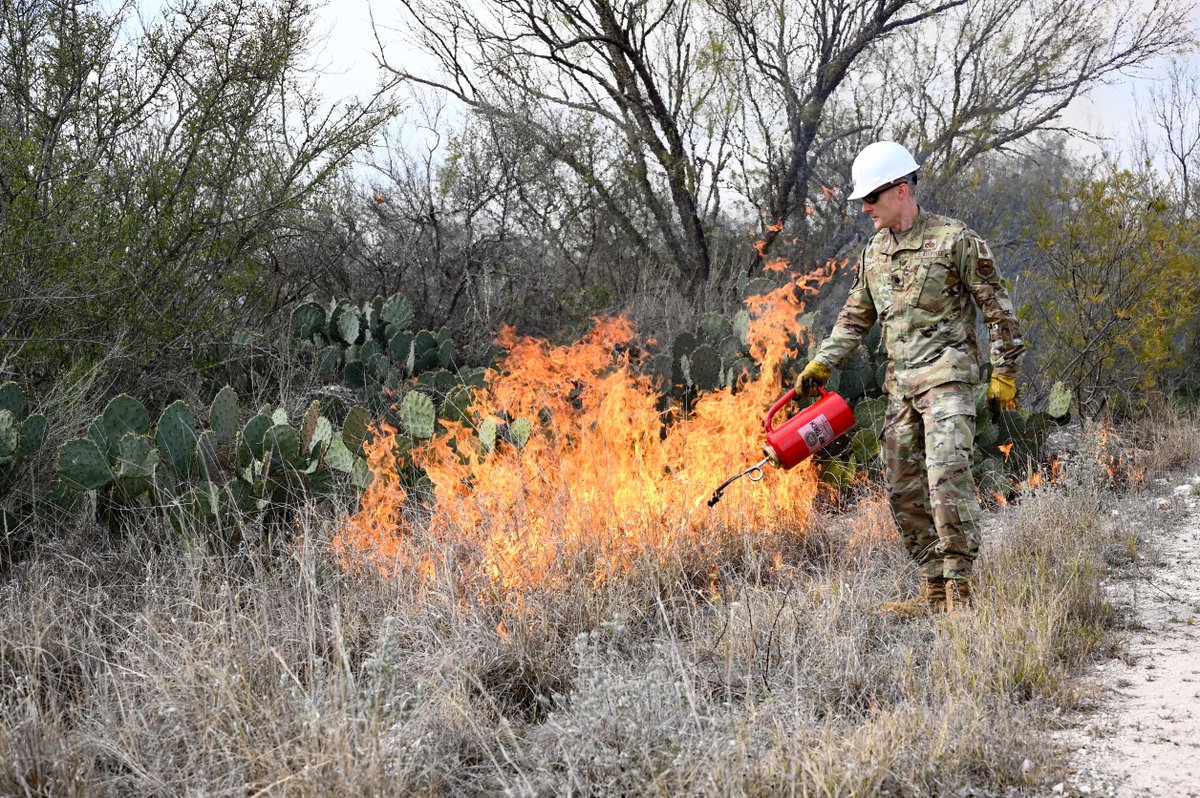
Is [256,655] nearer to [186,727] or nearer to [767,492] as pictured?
[186,727]

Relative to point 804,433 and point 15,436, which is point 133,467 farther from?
point 804,433

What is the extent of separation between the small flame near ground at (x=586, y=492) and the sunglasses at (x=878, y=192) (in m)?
1.61

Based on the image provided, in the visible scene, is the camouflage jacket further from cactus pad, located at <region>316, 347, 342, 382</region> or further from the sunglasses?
cactus pad, located at <region>316, 347, 342, 382</region>

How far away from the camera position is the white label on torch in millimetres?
4230

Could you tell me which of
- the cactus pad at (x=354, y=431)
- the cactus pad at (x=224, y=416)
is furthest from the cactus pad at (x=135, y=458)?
the cactus pad at (x=354, y=431)

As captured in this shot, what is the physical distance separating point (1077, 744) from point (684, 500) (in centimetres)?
216

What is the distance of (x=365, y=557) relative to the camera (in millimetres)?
4043

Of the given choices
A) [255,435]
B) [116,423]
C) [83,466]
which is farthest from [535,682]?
[116,423]

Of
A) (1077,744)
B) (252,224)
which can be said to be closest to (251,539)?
(1077,744)

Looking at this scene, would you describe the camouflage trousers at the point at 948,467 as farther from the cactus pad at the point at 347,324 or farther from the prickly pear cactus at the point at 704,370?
the cactus pad at the point at 347,324

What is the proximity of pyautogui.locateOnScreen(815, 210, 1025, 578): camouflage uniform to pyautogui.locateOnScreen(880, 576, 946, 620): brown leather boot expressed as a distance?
0.16ft

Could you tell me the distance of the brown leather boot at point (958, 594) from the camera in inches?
150

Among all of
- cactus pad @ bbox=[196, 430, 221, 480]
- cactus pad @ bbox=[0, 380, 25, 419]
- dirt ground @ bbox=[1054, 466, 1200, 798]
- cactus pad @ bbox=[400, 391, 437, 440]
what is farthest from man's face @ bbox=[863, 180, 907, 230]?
cactus pad @ bbox=[0, 380, 25, 419]

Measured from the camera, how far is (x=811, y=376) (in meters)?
4.44
